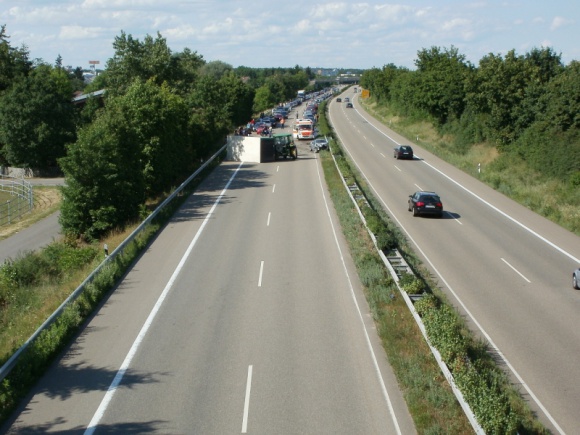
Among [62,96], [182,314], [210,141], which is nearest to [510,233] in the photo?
[182,314]

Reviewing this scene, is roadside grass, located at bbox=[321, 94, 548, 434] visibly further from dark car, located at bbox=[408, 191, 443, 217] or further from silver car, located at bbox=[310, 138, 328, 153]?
silver car, located at bbox=[310, 138, 328, 153]

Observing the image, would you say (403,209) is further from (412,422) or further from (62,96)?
(62,96)

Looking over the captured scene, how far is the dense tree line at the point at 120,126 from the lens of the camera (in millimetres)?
29828

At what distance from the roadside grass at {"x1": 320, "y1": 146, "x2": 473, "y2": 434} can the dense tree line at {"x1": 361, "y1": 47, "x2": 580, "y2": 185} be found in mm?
20267

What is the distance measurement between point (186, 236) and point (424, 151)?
128 ft

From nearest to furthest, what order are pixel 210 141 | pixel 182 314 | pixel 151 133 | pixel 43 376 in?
1. pixel 43 376
2. pixel 182 314
3. pixel 151 133
4. pixel 210 141

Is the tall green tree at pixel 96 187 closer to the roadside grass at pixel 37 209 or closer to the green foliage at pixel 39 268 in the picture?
the roadside grass at pixel 37 209

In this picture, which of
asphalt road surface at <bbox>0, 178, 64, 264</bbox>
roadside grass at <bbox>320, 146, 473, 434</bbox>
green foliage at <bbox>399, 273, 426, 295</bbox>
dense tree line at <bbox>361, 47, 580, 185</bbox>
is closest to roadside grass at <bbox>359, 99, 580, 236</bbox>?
dense tree line at <bbox>361, 47, 580, 185</bbox>

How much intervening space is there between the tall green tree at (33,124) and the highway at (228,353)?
3477cm

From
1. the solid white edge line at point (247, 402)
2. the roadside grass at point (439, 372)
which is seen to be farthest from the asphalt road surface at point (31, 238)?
the solid white edge line at point (247, 402)

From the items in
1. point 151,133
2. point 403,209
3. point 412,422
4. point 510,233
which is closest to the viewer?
point 412,422

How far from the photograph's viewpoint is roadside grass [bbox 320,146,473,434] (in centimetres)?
1219

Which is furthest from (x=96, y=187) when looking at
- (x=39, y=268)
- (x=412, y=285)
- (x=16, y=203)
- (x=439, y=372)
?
(x=439, y=372)

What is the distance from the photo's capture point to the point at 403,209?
3512 cm
